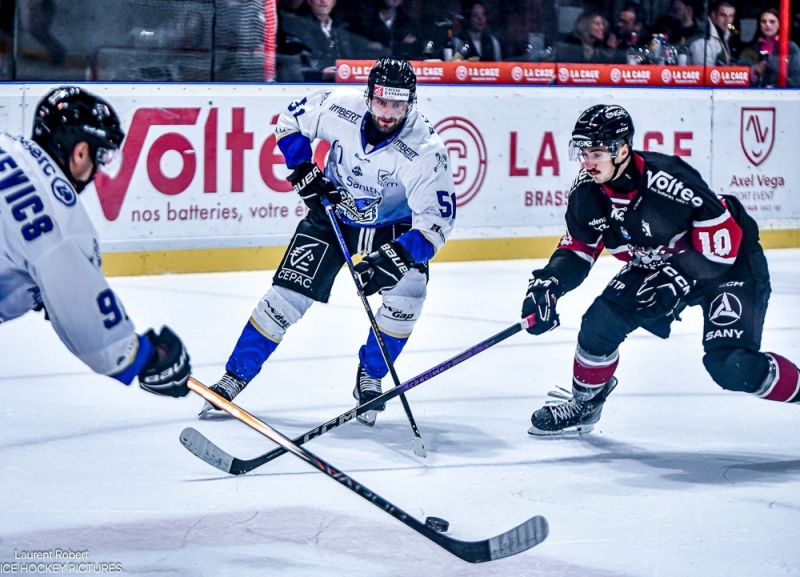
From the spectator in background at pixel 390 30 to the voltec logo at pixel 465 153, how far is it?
0.50 m

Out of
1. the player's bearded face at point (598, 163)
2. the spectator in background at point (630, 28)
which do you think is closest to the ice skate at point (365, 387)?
the player's bearded face at point (598, 163)

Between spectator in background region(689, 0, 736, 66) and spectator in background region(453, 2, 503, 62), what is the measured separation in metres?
1.41

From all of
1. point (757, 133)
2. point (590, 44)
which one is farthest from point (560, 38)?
point (757, 133)

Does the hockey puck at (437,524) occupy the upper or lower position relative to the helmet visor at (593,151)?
lower

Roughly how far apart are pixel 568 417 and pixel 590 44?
432 centimetres

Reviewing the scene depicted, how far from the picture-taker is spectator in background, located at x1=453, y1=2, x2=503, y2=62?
7.04 metres

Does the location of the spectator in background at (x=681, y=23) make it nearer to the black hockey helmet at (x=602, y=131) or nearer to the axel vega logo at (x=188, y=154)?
the axel vega logo at (x=188, y=154)

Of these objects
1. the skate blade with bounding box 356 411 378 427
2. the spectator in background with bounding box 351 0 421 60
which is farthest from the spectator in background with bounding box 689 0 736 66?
the skate blade with bounding box 356 411 378 427

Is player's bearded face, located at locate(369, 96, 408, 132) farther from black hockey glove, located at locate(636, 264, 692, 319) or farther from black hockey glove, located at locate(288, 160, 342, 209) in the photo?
black hockey glove, located at locate(636, 264, 692, 319)

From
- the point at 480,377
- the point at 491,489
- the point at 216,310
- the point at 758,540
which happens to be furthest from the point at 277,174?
the point at 758,540

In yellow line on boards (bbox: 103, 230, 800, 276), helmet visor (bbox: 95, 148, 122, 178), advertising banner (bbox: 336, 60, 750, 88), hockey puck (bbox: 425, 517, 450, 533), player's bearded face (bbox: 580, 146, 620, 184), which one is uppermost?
advertising banner (bbox: 336, 60, 750, 88)

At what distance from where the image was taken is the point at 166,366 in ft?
7.82

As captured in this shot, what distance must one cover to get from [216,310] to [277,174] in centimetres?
120

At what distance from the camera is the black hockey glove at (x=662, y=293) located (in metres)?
3.34
